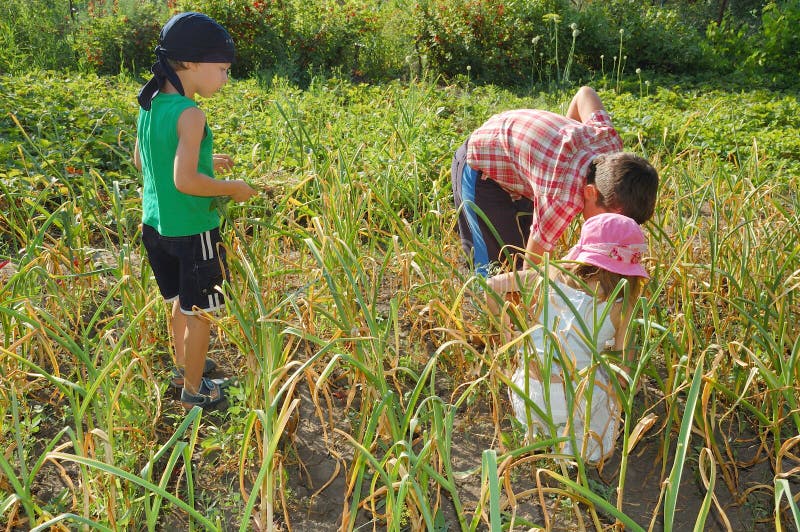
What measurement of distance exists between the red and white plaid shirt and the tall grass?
0.27m

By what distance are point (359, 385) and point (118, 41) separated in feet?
18.7

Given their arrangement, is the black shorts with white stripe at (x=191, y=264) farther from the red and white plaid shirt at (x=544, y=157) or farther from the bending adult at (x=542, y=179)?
the red and white plaid shirt at (x=544, y=157)

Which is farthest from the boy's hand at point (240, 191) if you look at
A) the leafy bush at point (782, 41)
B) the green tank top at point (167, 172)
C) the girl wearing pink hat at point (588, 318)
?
the leafy bush at point (782, 41)

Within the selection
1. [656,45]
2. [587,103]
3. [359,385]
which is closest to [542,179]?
[587,103]

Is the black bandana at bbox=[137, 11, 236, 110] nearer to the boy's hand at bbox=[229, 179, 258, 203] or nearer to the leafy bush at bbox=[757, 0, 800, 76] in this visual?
the boy's hand at bbox=[229, 179, 258, 203]

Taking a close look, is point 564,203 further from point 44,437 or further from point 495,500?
point 44,437

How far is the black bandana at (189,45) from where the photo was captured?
82.1 inches

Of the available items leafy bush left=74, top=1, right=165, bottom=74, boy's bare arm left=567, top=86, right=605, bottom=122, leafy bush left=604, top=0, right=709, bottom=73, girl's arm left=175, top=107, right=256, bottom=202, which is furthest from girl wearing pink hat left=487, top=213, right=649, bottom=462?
leafy bush left=604, top=0, right=709, bottom=73

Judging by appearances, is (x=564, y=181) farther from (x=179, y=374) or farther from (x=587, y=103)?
(x=179, y=374)

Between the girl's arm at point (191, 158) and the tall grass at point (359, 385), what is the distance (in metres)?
0.15

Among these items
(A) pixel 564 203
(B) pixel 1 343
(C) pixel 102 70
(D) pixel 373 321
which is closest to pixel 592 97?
(A) pixel 564 203

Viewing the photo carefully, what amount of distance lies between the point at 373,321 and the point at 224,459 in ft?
2.03

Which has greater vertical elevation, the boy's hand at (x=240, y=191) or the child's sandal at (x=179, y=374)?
the boy's hand at (x=240, y=191)

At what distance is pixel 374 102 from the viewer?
5.30 metres
